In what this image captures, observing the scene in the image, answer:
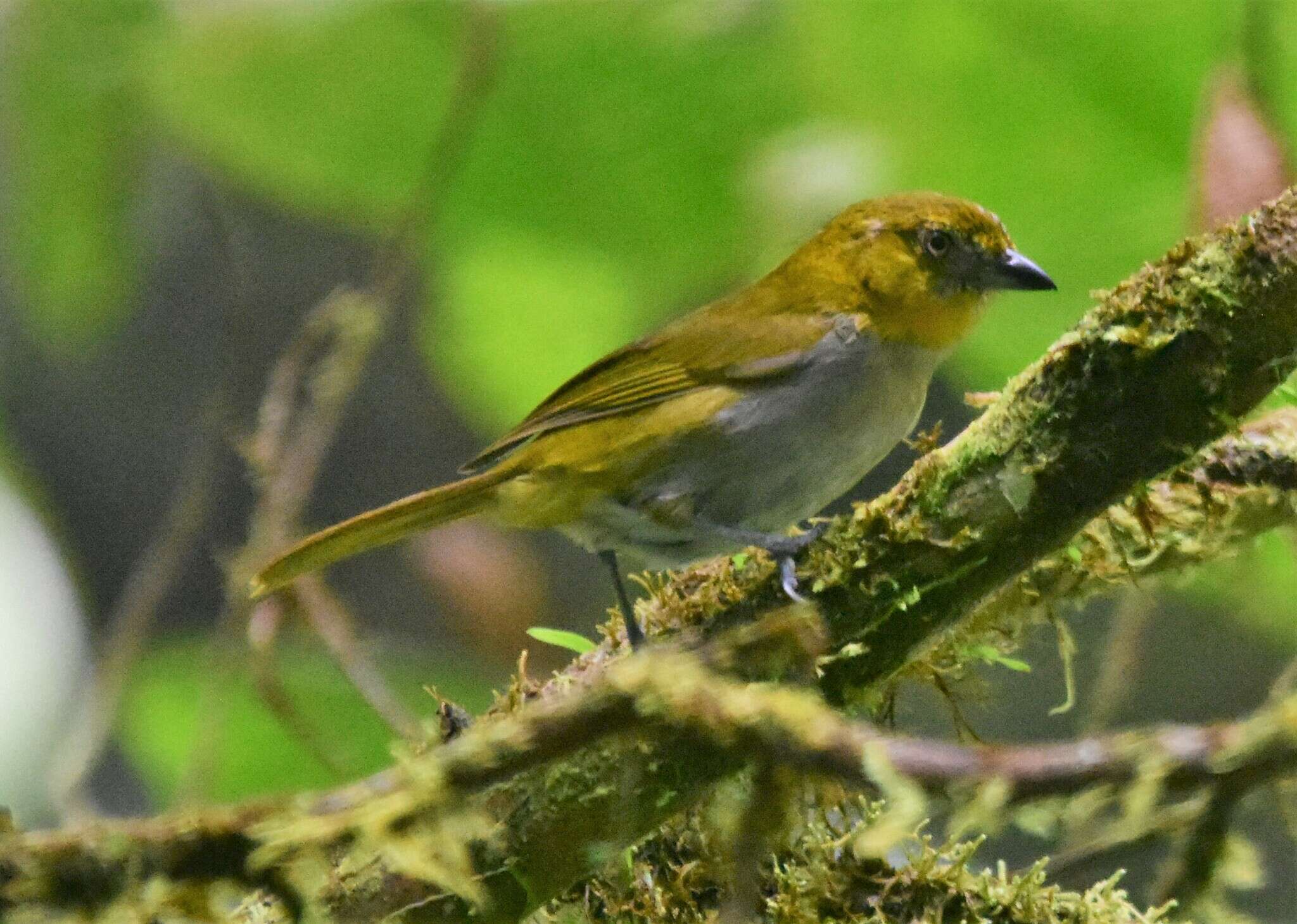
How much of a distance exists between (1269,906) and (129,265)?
3234 millimetres

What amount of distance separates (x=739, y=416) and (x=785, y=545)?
468mm

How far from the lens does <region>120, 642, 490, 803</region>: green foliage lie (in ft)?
9.95

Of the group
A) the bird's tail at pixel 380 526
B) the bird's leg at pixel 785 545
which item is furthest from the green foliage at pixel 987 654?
the bird's tail at pixel 380 526

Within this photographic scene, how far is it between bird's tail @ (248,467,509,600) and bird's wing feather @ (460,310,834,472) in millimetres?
75

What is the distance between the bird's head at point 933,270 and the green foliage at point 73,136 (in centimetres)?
171

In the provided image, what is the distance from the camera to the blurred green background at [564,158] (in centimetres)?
255

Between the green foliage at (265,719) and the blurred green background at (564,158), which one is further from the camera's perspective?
the green foliage at (265,719)

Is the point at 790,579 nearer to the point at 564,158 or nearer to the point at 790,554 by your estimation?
the point at 790,554

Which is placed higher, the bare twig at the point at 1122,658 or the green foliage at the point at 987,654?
the green foliage at the point at 987,654

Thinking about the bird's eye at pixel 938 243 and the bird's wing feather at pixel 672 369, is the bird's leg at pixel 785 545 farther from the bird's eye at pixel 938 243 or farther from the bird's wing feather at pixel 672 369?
the bird's eye at pixel 938 243

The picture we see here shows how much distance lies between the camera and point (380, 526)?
214 centimetres

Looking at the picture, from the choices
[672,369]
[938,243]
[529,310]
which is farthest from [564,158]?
[938,243]

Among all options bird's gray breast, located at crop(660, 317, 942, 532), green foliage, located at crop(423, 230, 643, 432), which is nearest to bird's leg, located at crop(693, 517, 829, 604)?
bird's gray breast, located at crop(660, 317, 942, 532)

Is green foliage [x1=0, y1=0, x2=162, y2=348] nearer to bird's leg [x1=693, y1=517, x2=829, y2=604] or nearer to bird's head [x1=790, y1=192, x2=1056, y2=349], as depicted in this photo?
bird's head [x1=790, y1=192, x2=1056, y2=349]
